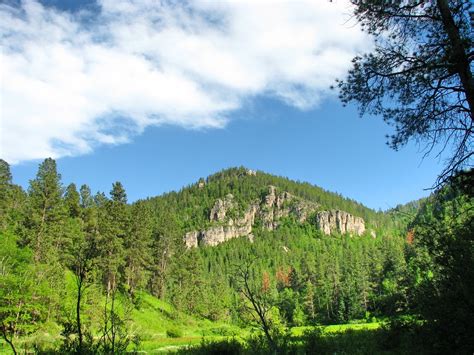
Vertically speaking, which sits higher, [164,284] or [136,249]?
[136,249]

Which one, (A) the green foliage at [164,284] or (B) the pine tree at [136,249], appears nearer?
(A) the green foliage at [164,284]

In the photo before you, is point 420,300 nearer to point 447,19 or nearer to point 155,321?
point 447,19

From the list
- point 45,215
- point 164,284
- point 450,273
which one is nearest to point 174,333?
point 45,215

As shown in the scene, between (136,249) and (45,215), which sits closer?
(45,215)

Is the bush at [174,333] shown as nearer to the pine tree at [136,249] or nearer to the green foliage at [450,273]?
the pine tree at [136,249]

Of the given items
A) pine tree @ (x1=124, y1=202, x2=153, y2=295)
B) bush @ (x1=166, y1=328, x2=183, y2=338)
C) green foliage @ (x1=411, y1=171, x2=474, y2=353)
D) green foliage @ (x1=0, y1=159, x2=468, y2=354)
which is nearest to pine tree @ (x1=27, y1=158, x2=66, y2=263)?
green foliage @ (x1=0, y1=159, x2=468, y2=354)

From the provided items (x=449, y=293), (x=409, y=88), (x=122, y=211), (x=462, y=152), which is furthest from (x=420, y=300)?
(x=122, y=211)

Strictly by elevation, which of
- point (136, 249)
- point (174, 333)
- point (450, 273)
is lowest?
point (174, 333)

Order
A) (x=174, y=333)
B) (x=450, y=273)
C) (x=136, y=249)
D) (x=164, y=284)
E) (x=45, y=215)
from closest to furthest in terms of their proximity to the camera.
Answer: (x=450, y=273)
(x=174, y=333)
(x=45, y=215)
(x=136, y=249)
(x=164, y=284)

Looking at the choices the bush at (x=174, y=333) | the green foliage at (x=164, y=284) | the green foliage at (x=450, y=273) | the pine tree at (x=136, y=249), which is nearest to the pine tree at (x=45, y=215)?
the green foliage at (x=164, y=284)

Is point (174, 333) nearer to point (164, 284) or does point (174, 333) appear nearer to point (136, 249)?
point (136, 249)

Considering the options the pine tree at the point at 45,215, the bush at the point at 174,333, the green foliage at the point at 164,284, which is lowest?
the bush at the point at 174,333

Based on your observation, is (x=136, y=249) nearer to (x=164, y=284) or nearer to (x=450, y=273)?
(x=164, y=284)

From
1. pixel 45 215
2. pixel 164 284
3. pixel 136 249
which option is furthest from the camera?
pixel 164 284
